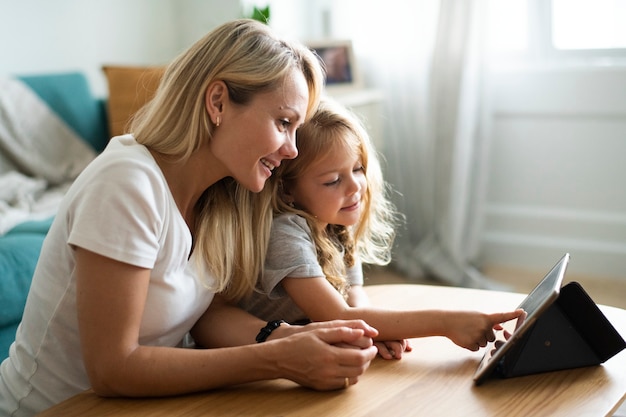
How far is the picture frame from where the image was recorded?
3578 mm

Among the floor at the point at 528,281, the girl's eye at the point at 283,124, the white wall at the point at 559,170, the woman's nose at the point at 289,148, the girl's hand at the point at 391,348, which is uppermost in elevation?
the girl's eye at the point at 283,124

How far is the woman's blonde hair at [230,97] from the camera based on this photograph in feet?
4.02

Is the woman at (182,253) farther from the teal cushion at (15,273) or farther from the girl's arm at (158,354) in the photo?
the teal cushion at (15,273)

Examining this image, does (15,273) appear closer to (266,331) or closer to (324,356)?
(266,331)

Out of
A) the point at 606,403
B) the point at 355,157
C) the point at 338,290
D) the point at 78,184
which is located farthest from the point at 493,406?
the point at 78,184

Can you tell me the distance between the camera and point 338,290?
1.44 metres

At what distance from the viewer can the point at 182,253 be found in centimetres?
122

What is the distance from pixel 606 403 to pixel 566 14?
8.47 feet

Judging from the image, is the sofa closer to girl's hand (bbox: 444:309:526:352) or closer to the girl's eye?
the girl's eye

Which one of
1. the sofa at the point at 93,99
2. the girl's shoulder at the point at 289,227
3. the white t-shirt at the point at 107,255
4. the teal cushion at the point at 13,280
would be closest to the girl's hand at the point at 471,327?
the girl's shoulder at the point at 289,227

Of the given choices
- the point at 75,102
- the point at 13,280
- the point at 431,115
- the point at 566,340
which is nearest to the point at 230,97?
the point at 566,340

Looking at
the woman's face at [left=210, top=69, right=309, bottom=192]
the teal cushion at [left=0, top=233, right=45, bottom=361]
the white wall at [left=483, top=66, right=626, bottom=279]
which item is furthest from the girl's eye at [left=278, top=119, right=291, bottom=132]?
the white wall at [left=483, top=66, right=626, bottom=279]

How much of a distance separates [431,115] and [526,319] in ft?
8.05

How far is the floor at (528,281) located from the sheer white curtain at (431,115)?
6cm
